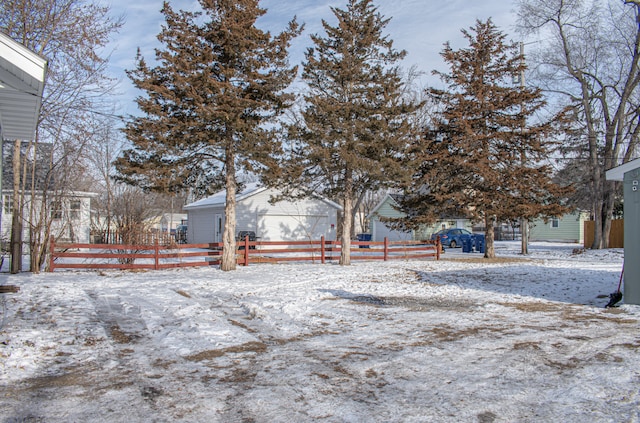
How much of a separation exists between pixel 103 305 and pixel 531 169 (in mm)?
17615

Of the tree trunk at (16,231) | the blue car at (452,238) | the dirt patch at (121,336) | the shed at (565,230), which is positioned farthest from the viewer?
the shed at (565,230)

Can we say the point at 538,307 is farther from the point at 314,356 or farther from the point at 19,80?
the point at 19,80

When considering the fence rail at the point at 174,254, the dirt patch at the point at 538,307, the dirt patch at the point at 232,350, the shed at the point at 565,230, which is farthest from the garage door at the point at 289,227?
the shed at the point at 565,230

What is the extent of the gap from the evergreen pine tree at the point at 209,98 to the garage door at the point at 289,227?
12.4 meters

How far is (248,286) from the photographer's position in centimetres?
1222

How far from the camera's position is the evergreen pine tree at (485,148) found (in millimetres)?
20203

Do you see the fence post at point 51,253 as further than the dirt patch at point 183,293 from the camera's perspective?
Yes

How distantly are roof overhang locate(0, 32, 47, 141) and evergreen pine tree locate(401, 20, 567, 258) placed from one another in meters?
15.1

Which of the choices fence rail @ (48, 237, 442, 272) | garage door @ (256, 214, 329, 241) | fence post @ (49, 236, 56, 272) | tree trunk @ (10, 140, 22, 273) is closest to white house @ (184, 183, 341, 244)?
garage door @ (256, 214, 329, 241)

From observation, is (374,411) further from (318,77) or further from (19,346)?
(318,77)

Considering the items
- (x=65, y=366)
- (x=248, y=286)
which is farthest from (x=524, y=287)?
(x=65, y=366)

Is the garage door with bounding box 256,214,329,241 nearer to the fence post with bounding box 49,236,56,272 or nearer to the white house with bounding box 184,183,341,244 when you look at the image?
the white house with bounding box 184,183,341,244

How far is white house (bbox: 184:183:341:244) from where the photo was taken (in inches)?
1105

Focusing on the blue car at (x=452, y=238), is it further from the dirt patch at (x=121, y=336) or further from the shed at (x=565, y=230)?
the dirt patch at (x=121, y=336)
